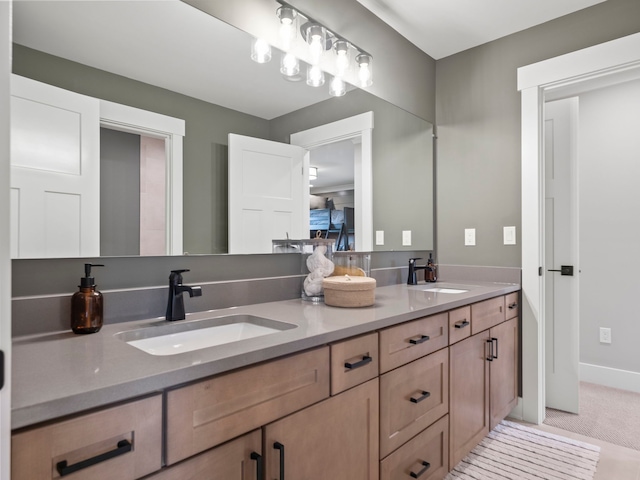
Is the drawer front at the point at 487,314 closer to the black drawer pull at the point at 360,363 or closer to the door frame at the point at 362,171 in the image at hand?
the door frame at the point at 362,171

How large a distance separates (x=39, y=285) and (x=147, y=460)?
2.21 ft

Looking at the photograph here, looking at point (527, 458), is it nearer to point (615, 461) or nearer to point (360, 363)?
point (615, 461)

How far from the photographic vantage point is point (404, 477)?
1.46m

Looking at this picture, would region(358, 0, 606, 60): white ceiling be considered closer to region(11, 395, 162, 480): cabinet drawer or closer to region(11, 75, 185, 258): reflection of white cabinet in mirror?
region(11, 75, 185, 258): reflection of white cabinet in mirror

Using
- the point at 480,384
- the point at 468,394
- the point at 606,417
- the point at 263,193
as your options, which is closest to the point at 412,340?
the point at 468,394

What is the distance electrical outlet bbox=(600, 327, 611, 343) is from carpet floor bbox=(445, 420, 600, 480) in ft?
4.03

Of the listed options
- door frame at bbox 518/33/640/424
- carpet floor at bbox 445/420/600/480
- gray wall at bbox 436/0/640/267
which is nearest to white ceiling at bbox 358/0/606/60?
gray wall at bbox 436/0/640/267

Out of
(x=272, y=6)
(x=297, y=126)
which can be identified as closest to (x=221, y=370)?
(x=297, y=126)

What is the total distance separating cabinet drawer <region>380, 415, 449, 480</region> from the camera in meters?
1.40

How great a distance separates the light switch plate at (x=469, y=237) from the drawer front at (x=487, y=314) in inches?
21.3

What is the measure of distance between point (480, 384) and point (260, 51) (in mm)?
1875

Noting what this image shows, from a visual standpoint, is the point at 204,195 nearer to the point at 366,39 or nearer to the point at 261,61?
the point at 261,61

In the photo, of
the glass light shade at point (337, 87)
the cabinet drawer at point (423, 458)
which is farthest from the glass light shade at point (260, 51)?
the cabinet drawer at point (423, 458)

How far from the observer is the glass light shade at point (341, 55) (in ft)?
6.48
